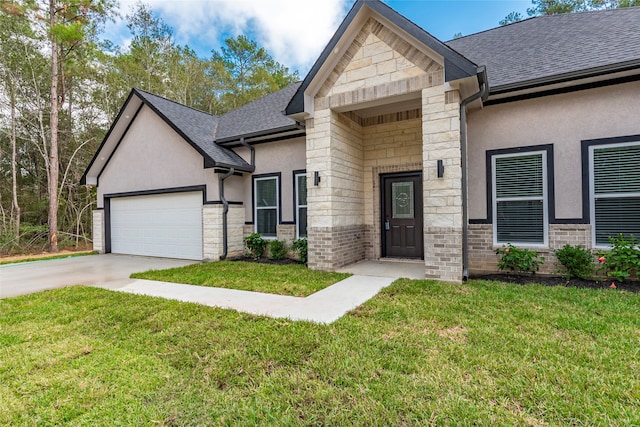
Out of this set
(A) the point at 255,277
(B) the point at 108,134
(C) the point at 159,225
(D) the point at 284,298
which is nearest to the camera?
(D) the point at 284,298

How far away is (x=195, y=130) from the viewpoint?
9.80m

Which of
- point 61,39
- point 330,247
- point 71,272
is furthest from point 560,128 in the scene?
point 61,39

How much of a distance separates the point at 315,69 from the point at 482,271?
566cm

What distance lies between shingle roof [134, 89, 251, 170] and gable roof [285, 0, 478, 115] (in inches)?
124

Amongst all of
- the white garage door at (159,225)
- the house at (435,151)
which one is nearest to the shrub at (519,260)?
the house at (435,151)

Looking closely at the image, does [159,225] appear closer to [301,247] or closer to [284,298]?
[301,247]

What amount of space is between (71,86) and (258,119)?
12.3 m

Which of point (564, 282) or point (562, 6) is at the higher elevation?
point (562, 6)

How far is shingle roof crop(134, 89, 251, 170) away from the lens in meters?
8.73

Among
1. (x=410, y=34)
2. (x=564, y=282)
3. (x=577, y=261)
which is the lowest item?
(x=564, y=282)

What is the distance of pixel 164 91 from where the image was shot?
62.3 feet

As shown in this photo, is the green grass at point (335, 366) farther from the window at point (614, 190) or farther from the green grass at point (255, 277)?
the window at point (614, 190)

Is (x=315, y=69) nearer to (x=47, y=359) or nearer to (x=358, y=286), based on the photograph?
(x=358, y=286)

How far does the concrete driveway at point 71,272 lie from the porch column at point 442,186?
6.16m
